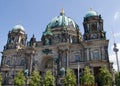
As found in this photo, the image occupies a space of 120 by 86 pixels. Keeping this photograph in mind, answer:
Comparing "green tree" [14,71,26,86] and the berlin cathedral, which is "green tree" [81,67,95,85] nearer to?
the berlin cathedral

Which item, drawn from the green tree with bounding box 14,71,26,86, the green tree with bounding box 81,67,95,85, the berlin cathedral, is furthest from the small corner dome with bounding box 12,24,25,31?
the green tree with bounding box 81,67,95,85

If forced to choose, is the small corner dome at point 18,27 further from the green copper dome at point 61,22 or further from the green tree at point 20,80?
the green tree at point 20,80

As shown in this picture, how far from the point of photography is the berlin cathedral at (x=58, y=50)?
157ft

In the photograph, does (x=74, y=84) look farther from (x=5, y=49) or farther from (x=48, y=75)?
(x=5, y=49)

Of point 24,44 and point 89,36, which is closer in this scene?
point 89,36

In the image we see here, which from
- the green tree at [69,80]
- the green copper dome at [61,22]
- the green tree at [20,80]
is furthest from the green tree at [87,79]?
the green copper dome at [61,22]

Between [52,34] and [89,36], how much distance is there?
1523 centimetres

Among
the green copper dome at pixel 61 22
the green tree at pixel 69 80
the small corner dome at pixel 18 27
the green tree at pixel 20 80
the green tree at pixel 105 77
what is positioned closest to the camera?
the green tree at pixel 105 77

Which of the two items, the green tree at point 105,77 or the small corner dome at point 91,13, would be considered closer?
the green tree at point 105,77

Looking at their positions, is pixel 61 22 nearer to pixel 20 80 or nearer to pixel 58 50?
pixel 58 50

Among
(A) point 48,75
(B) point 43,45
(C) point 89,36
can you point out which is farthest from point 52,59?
(C) point 89,36

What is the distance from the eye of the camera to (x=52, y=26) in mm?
64375

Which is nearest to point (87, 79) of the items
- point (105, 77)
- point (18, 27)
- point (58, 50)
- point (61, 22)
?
point (105, 77)

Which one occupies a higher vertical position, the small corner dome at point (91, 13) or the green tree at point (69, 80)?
the small corner dome at point (91, 13)
